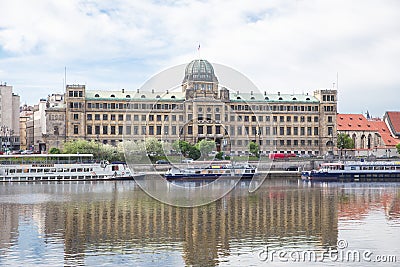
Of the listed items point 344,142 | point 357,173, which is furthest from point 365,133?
point 357,173

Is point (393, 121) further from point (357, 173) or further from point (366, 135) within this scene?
point (357, 173)

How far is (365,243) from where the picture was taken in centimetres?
3631

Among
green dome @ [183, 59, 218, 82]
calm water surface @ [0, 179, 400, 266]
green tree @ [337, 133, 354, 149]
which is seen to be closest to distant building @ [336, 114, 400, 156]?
green tree @ [337, 133, 354, 149]

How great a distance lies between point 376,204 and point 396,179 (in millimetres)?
39169

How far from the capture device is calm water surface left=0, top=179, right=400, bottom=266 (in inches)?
1282

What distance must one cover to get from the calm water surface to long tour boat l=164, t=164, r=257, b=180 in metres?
Result: 27.4

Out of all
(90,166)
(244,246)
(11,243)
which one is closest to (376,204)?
(244,246)

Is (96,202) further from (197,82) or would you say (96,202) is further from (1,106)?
(1,106)

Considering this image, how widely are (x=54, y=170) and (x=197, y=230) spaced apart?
2154 inches

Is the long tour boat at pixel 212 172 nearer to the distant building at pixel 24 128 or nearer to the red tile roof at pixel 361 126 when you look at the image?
the red tile roof at pixel 361 126

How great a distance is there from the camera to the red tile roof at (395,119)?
150 metres

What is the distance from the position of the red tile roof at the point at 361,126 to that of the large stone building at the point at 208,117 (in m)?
7.00

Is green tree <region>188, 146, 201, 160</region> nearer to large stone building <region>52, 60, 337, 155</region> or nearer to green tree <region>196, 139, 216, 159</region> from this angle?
green tree <region>196, 139, 216, 159</region>

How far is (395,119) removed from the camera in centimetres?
15225
